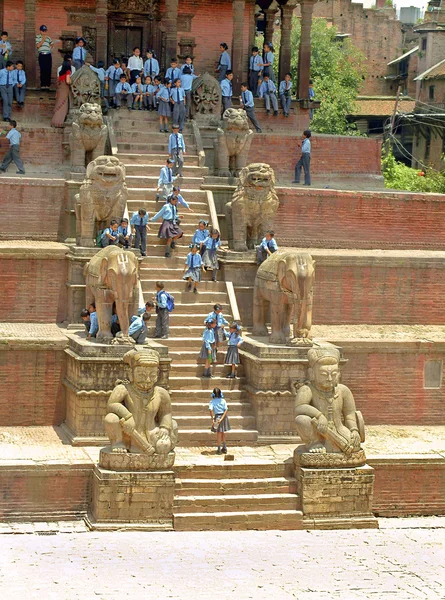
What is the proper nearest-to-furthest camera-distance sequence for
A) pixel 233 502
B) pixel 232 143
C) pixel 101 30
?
1. pixel 233 502
2. pixel 232 143
3. pixel 101 30

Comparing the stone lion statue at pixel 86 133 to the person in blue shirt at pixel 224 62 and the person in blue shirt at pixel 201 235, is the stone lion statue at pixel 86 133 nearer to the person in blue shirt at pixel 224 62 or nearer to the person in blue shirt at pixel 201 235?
the person in blue shirt at pixel 201 235

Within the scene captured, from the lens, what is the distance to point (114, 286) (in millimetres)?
30359

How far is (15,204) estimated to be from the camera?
35.2 meters

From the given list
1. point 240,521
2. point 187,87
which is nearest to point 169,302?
point 240,521

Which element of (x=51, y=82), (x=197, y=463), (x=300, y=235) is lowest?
(x=197, y=463)

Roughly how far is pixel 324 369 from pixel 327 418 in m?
0.81

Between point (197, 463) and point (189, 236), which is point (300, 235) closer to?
point (189, 236)

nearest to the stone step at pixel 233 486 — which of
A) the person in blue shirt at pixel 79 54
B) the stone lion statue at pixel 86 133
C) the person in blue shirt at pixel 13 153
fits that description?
the stone lion statue at pixel 86 133

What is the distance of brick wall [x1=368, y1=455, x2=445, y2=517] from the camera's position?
29859mm

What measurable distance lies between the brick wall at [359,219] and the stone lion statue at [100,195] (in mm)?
4319

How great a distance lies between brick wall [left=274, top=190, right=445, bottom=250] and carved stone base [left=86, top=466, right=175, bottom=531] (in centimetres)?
951

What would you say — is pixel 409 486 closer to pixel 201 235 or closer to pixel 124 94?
pixel 201 235

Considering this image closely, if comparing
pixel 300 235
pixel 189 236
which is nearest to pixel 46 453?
pixel 189 236

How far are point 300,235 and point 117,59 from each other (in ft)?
25.7
